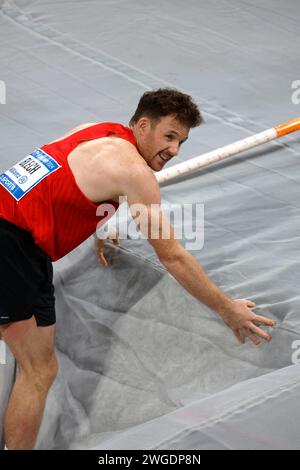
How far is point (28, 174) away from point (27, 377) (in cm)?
51

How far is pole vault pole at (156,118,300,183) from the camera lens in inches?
122

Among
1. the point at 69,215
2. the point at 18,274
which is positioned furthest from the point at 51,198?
the point at 18,274

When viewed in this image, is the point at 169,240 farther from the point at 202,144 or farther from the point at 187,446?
the point at 202,144

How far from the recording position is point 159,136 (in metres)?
2.20

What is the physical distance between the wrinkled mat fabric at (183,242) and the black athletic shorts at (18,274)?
36 cm

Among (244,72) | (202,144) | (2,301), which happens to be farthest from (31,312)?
(244,72)

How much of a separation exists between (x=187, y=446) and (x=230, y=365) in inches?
28.2

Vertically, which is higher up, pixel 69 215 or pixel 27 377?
pixel 69 215

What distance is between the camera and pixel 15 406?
2.29 meters

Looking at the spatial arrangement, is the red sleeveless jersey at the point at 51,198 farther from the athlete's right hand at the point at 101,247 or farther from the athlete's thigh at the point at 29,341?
the athlete's right hand at the point at 101,247

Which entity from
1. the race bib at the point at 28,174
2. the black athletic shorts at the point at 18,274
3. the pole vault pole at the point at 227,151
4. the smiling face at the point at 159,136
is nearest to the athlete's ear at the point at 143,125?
the smiling face at the point at 159,136

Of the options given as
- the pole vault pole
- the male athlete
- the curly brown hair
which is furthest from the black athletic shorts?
the pole vault pole

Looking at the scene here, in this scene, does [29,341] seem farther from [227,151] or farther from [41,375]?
[227,151]

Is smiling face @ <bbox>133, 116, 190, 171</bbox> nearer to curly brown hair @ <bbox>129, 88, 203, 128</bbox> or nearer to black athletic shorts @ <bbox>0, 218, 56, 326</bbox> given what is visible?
curly brown hair @ <bbox>129, 88, 203, 128</bbox>
